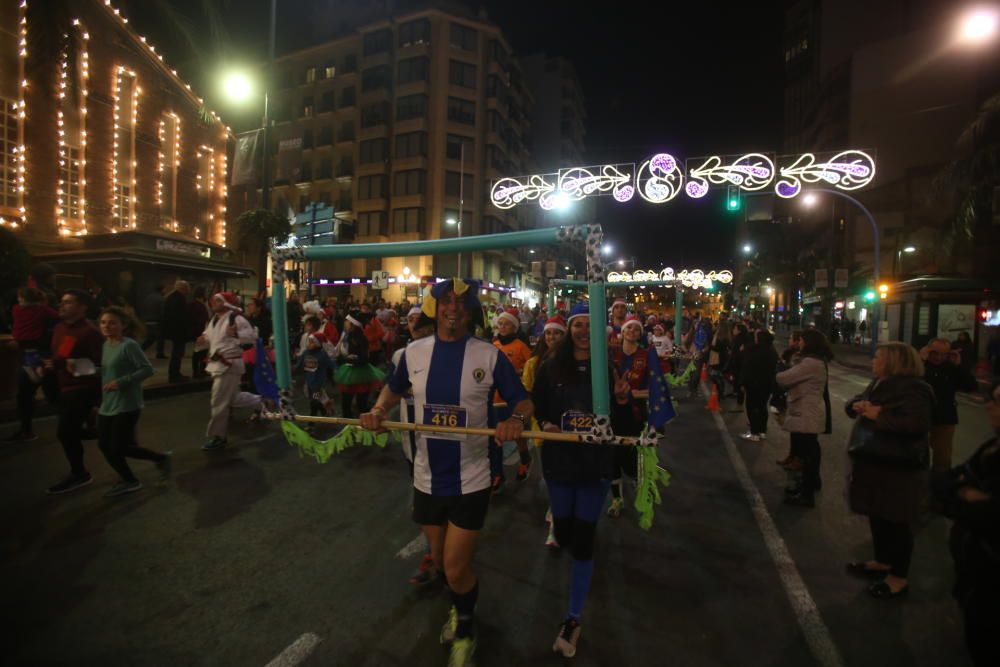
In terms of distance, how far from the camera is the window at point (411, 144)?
152 ft

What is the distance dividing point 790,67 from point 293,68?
69.0 meters

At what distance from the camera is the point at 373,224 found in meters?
48.5

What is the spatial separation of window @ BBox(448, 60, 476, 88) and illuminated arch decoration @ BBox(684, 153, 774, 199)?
39.7 meters

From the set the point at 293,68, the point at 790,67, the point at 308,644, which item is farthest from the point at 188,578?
the point at 790,67

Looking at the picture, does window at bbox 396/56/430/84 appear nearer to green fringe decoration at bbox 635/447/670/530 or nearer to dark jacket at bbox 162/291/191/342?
dark jacket at bbox 162/291/191/342

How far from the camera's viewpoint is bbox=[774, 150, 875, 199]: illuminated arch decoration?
1204cm

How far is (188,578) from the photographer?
3.85 m

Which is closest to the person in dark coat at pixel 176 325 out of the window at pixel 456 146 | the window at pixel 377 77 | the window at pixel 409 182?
the window at pixel 409 182

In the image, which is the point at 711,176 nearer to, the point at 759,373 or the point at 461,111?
the point at 759,373

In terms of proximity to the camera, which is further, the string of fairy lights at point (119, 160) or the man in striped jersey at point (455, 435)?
the string of fairy lights at point (119, 160)

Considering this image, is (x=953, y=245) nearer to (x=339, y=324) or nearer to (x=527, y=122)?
(x=339, y=324)

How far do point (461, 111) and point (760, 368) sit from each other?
45.1 meters

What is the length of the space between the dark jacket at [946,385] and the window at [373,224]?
151 ft

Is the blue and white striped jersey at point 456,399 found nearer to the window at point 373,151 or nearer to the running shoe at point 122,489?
the running shoe at point 122,489
